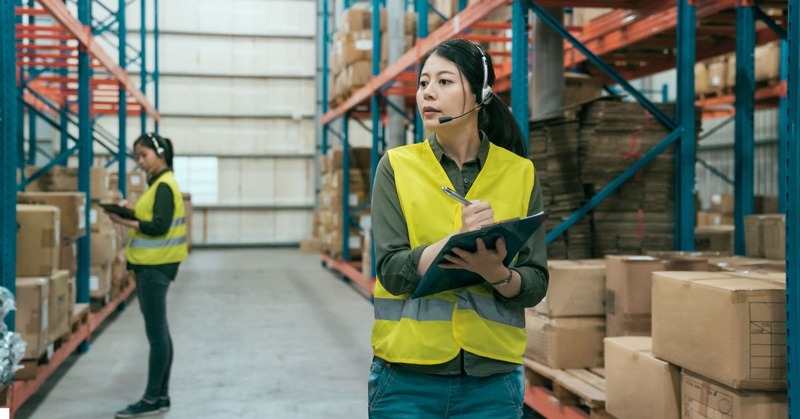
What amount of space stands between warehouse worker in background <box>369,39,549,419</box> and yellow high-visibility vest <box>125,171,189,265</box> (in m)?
3.42

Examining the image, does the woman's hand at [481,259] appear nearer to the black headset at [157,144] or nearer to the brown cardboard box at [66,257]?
the black headset at [157,144]

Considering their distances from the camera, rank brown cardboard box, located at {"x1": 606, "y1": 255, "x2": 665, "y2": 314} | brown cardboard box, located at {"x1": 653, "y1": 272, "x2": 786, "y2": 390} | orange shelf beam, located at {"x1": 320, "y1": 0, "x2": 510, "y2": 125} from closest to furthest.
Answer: brown cardboard box, located at {"x1": 653, "y1": 272, "x2": 786, "y2": 390} → brown cardboard box, located at {"x1": 606, "y1": 255, "x2": 665, "y2": 314} → orange shelf beam, located at {"x1": 320, "y1": 0, "x2": 510, "y2": 125}

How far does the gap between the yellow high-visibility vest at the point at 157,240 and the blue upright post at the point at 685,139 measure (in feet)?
10.9

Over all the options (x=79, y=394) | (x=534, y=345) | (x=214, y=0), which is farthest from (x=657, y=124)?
(x=214, y=0)

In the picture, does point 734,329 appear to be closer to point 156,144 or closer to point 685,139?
point 685,139

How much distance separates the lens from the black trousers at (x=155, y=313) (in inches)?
200

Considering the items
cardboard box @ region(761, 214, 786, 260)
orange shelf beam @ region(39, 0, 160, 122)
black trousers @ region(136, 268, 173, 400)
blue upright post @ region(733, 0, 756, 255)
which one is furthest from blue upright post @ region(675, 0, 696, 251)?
orange shelf beam @ region(39, 0, 160, 122)

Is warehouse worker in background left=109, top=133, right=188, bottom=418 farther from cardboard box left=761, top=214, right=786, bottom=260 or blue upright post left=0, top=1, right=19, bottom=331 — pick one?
cardboard box left=761, top=214, right=786, bottom=260

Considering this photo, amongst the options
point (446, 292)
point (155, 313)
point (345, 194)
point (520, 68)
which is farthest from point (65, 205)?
point (345, 194)

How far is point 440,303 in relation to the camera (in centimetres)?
196

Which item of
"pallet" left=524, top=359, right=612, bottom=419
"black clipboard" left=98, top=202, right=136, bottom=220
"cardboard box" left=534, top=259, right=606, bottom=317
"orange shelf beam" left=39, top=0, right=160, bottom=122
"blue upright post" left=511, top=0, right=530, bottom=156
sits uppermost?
"orange shelf beam" left=39, top=0, right=160, bottom=122

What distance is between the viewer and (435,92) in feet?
6.56

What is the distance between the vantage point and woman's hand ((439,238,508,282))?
5.92 ft

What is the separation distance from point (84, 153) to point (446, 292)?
21.7ft
